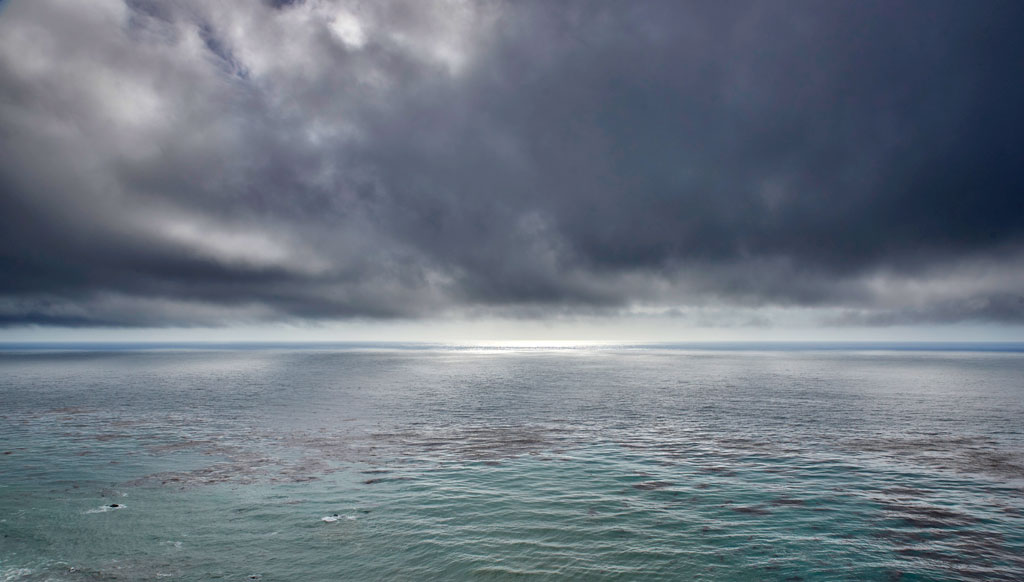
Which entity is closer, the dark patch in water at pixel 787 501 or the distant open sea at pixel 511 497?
the distant open sea at pixel 511 497

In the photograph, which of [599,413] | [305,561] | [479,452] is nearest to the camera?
[305,561]

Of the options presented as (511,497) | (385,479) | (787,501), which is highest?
(787,501)

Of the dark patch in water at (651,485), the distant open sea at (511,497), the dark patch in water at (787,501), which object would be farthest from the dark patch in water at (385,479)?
the dark patch in water at (787,501)

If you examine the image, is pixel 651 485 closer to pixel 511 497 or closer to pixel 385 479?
pixel 511 497

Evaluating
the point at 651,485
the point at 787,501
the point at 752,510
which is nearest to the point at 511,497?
the point at 651,485

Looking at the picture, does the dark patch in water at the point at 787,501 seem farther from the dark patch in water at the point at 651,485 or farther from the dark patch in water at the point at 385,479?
Answer: the dark patch in water at the point at 385,479

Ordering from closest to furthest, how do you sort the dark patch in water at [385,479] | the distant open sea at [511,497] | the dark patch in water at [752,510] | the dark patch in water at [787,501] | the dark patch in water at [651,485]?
1. the distant open sea at [511,497]
2. the dark patch in water at [752,510]
3. the dark patch in water at [787,501]
4. the dark patch in water at [651,485]
5. the dark patch in water at [385,479]

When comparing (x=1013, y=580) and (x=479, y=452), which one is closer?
(x=1013, y=580)

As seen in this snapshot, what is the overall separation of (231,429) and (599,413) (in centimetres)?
4354

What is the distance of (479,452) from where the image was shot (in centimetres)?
4284

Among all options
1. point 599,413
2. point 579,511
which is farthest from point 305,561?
point 599,413

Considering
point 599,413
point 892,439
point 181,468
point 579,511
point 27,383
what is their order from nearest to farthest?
point 579,511 → point 181,468 → point 892,439 → point 599,413 → point 27,383

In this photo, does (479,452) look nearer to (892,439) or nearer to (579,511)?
(579,511)

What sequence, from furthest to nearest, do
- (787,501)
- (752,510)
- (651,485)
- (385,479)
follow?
(385,479) < (651,485) < (787,501) < (752,510)
